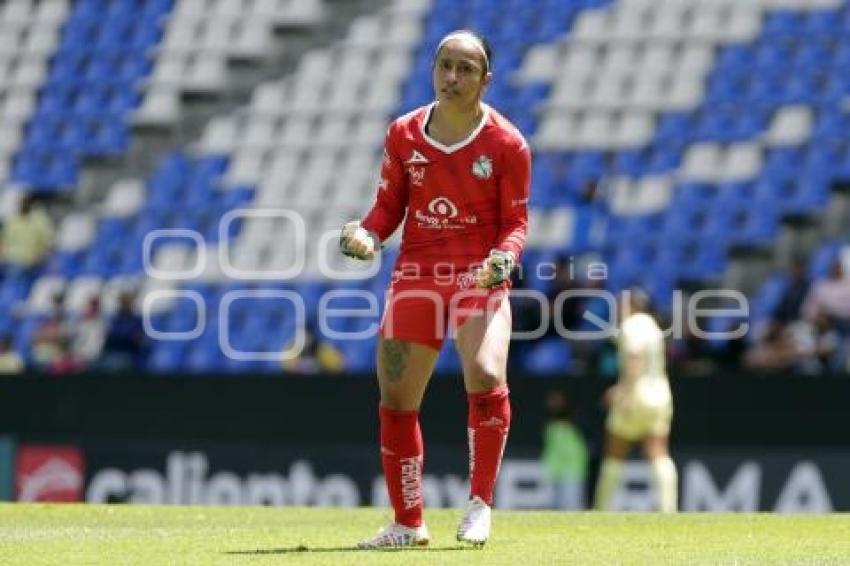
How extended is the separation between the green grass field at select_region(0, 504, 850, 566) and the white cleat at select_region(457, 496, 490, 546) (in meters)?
0.06

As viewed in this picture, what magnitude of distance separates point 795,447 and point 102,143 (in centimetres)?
1132

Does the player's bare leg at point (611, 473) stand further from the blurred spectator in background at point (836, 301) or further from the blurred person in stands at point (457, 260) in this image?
the blurred person in stands at point (457, 260)

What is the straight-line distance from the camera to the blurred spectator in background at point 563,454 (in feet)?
55.0

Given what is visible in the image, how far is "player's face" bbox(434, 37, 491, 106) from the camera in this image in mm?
8461

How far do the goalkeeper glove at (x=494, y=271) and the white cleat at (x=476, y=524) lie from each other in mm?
924

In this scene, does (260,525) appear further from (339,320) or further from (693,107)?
(693,107)

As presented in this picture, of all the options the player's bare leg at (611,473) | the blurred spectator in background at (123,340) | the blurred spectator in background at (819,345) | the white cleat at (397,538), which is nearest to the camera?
the white cleat at (397,538)

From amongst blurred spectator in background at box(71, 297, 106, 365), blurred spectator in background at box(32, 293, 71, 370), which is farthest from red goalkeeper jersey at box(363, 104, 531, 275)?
blurred spectator in background at box(32, 293, 71, 370)

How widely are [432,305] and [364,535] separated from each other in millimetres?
1590

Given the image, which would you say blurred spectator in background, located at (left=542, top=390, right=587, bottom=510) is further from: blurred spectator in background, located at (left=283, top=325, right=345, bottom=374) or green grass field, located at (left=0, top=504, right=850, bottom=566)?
green grass field, located at (left=0, top=504, right=850, bottom=566)

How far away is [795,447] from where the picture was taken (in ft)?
53.6

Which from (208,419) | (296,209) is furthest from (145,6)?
(208,419)

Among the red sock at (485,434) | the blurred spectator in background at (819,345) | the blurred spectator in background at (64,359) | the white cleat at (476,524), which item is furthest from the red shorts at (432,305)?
the blurred spectator in background at (64,359)

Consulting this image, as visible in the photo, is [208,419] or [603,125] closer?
[208,419]
